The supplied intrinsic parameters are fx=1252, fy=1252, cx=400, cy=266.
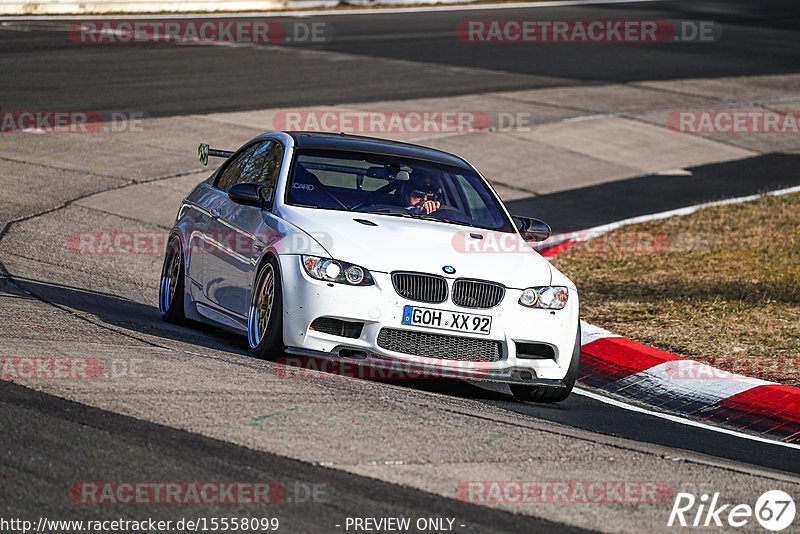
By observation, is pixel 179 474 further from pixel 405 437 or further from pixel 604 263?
pixel 604 263

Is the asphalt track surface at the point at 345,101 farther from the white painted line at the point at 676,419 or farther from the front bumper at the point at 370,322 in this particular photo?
the front bumper at the point at 370,322

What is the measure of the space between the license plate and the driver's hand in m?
1.27

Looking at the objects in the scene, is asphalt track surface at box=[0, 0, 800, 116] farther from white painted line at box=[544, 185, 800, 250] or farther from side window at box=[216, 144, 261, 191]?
side window at box=[216, 144, 261, 191]

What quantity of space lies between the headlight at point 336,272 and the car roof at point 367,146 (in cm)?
160

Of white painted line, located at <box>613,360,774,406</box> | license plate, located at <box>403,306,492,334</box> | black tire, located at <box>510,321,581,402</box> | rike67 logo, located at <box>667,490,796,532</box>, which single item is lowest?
white painted line, located at <box>613,360,774,406</box>

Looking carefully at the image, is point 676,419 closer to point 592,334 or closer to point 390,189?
point 592,334

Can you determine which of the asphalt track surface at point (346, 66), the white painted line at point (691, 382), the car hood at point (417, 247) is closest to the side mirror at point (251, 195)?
the car hood at point (417, 247)

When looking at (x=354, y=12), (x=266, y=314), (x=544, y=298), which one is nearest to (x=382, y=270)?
(x=266, y=314)

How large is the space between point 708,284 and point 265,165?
512cm

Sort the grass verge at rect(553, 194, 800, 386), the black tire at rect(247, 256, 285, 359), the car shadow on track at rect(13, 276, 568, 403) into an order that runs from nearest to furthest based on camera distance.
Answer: the black tire at rect(247, 256, 285, 359) < the car shadow on track at rect(13, 276, 568, 403) < the grass verge at rect(553, 194, 800, 386)

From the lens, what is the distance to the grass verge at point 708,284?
986 cm

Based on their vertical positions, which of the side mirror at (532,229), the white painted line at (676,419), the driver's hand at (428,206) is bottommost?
the white painted line at (676,419)

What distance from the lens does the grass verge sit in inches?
388

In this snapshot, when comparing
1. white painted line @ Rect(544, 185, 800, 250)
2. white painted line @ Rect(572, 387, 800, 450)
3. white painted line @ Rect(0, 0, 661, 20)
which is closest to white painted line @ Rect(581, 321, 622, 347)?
white painted line @ Rect(572, 387, 800, 450)
